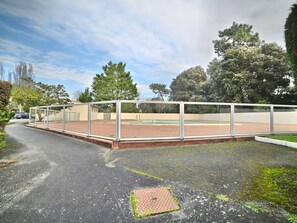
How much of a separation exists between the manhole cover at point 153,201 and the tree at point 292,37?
8.91 ft

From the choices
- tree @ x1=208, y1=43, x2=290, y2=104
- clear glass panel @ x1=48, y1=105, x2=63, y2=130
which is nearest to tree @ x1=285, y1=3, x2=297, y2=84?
clear glass panel @ x1=48, y1=105, x2=63, y2=130

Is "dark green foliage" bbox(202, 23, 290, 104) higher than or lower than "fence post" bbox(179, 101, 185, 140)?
higher

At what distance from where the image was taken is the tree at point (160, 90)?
35.0 meters

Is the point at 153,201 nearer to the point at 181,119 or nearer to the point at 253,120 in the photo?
the point at 181,119

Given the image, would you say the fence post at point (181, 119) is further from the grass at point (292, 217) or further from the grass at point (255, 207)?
the grass at point (292, 217)

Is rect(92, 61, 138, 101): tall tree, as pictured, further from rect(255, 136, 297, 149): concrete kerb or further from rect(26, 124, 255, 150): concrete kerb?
rect(255, 136, 297, 149): concrete kerb

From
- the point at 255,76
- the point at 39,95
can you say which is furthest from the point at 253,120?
the point at 39,95

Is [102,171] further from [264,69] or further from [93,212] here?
[264,69]

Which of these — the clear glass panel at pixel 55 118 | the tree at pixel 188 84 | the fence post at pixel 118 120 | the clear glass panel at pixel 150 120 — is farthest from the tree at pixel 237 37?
the fence post at pixel 118 120

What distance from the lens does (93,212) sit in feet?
5.71

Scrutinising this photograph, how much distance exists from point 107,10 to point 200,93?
66.1 ft

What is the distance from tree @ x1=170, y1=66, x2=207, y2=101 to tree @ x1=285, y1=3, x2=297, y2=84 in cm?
2321

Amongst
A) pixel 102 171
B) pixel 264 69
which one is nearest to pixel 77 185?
pixel 102 171

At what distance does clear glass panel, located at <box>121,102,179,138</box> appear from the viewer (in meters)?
4.88
